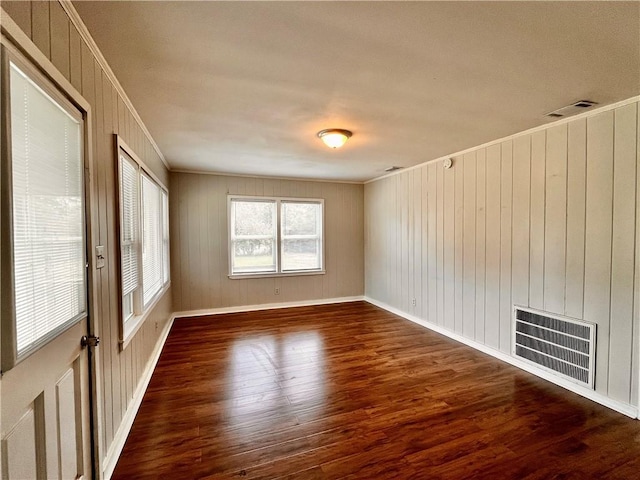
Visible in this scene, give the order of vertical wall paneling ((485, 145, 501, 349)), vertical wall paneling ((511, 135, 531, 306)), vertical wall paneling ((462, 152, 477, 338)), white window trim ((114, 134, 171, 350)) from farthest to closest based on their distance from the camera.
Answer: vertical wall paneling ((462, 152, 477, 338)) < vertical wall paneling ((485, 145, 501, 349)) < vertical wall paneling ((511, 135, 531, 306)) < white window trim ((114, 134, 171, 350))

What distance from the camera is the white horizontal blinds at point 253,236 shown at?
17.9 feet

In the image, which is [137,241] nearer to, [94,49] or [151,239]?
[151,239]

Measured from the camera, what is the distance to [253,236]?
5570 millimetres

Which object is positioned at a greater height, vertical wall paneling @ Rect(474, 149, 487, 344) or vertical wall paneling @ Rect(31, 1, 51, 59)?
vertical wall paneling @ Rect(31, 1, 51, 59)

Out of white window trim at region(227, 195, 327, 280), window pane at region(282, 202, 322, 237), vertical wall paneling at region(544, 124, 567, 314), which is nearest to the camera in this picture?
vertical wall paneling at region(544, 124, 567, 314)

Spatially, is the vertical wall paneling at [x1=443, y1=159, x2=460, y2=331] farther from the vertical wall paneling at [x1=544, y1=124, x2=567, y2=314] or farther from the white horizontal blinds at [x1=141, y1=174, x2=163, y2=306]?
the white horizontal blinds at [x1=141, y1=174, x2=163, y2=306]

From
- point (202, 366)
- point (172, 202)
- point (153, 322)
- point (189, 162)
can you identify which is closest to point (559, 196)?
point (202, 366)

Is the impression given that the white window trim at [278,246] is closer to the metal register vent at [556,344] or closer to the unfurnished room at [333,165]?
the unfurnished room at [333,165]

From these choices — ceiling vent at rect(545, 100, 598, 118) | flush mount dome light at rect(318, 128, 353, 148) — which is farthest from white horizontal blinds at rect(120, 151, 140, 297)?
ceiling vent at rect(545, 100, 598, 118)

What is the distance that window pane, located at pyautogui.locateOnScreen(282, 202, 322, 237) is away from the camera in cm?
576

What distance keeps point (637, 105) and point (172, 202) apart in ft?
18.5

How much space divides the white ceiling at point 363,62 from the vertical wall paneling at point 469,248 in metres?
0.72

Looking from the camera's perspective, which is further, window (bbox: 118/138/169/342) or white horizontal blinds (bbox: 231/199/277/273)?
white horizontal blinds (bbox: 231/199/277/273)

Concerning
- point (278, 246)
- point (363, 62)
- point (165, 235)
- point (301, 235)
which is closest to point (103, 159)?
point (363, 62)
